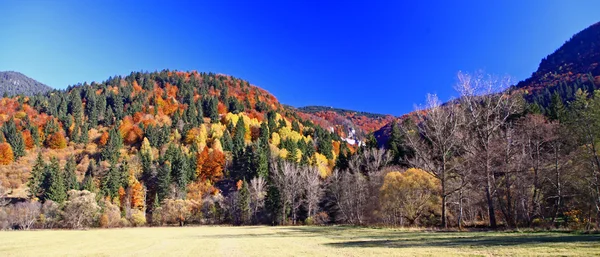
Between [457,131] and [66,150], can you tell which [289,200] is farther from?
[66,150]

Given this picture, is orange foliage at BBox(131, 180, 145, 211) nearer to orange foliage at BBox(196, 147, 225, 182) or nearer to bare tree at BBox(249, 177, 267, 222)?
orange foliage at BBox(196, 147, 225, 182)

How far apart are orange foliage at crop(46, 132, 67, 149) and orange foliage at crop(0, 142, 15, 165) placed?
16393 mm

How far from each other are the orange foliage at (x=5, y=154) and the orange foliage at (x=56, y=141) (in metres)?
16.4

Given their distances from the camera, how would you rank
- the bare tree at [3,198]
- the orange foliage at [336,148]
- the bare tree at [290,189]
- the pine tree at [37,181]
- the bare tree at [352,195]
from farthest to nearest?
the orange foliage at [336,148], the pine tree at [37,181], the bare tree at [3,198], the bare tree at [290,189], the bare tree at [352,195]

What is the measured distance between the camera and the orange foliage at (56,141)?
126125 mm

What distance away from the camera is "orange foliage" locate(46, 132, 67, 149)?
126125 millimetres

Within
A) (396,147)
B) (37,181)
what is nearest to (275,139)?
(396,147)

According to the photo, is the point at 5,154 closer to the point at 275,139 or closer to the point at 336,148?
the point at 275,139

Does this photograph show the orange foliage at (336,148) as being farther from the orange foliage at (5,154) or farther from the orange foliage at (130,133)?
the orange foliage at (5,154)

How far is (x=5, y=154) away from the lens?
→ 354ft

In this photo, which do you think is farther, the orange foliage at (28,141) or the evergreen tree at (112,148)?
the orange foliage at (28,141)

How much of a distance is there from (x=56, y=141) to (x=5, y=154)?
19.1m

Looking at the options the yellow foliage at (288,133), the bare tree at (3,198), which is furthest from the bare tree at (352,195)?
the bare tree at (3,198)

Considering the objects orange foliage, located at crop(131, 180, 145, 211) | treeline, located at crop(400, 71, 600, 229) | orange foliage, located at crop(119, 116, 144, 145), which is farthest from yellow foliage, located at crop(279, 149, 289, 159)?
treeline, located at crop(400, 71, 600, 229)
